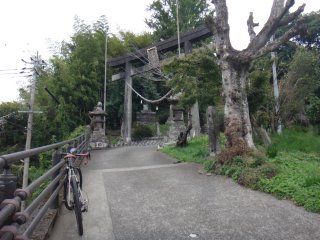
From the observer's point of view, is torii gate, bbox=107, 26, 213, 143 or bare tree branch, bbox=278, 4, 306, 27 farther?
torii gate, bbox=107, 26, 213, 143

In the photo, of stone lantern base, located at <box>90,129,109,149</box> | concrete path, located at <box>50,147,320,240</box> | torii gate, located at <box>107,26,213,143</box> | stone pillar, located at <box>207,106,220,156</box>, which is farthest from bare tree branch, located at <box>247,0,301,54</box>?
stone lantern base, located at <box>90,129,109,149</box>

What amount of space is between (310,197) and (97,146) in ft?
48.0

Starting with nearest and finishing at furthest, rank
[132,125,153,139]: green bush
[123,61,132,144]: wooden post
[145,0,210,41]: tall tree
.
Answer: [123,61,132,144]: wooden post, [132,125,153,139]: green bush, [145,0,210,41]: tall tree

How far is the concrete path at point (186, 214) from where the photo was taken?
363 centimetres

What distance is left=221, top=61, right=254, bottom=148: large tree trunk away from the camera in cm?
791

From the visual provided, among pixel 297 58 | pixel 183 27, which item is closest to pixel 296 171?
pixel 297 58

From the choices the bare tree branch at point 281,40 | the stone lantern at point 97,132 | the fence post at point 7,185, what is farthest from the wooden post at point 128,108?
the fence post at point 7,185

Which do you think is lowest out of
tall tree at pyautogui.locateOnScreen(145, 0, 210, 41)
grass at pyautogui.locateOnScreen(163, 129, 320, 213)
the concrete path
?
the concrete path

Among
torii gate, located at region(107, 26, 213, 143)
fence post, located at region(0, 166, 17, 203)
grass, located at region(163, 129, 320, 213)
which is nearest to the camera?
fence post, located at region(0, 166, 17, 203)

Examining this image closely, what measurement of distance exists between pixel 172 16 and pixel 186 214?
2748 cm

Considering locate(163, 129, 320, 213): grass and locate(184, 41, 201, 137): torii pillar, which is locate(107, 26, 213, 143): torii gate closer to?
locate(184, 41, 201, 137): torii pillar

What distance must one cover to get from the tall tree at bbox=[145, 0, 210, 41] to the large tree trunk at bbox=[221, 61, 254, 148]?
2058 centimetres

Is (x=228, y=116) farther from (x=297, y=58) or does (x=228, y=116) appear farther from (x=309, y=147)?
(x=297, y=58)

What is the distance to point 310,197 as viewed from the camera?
4676mm
